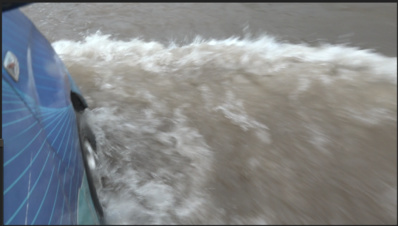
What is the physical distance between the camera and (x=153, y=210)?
218cm

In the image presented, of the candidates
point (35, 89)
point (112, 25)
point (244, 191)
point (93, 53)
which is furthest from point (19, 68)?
point (112, 25)

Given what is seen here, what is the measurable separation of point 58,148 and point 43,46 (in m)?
0.77

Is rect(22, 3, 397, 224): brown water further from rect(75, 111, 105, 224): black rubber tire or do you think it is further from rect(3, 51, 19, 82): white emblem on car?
rect(3, 51, 19, 82): white emblem on car

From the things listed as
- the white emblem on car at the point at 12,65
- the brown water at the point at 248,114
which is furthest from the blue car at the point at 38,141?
the brown water at the point at 248,114

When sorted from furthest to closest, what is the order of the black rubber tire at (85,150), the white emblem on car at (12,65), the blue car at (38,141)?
the black rubber tire at (85,150)
the white emblem on car at (12,65)
the blue car at (38,141)

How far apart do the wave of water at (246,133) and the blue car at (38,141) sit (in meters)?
0.51

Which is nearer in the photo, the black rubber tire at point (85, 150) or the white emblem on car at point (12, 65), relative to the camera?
the white emblem on car at point (12, 65)

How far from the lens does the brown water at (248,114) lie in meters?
1.48

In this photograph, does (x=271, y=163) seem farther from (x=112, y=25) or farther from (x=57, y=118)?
(x=112, y=25)

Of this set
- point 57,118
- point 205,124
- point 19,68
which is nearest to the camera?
point 19,68

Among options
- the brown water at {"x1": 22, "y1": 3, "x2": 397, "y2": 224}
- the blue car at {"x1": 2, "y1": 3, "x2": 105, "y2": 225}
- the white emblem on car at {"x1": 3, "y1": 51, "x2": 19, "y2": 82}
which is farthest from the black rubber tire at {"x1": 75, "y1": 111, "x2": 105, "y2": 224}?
the white emblem on car at {"x1": 3, "y1": 51, "x2": 19, "y2": 82}

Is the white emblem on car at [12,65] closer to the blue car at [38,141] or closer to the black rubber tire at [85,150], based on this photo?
the blue car at [38,141]

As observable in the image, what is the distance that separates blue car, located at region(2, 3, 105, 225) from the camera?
1.17 metres

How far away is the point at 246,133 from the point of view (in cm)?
245
